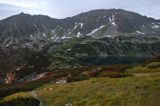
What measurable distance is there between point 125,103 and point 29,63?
103514 mm

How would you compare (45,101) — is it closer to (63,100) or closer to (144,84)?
(63,100)

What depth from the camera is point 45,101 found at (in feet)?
88.8

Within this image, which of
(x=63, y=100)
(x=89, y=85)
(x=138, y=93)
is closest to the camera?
(x=138, y=93)

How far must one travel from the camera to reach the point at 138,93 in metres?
23.9

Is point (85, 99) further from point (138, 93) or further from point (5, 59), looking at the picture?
point (5, 59)

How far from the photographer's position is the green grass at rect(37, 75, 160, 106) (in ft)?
75.2

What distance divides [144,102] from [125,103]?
1.44 meters

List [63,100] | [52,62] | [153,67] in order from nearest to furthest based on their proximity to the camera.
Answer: [63,100] → [153,67] → [52,62]

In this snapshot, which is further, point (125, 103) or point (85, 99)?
point (85, 99)

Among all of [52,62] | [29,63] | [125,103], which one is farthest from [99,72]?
[52,62]

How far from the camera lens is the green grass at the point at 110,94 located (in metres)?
22.9

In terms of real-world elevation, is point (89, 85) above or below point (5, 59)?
above

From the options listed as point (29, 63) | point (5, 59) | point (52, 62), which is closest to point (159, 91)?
point (29, 63)

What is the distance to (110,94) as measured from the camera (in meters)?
25.0
